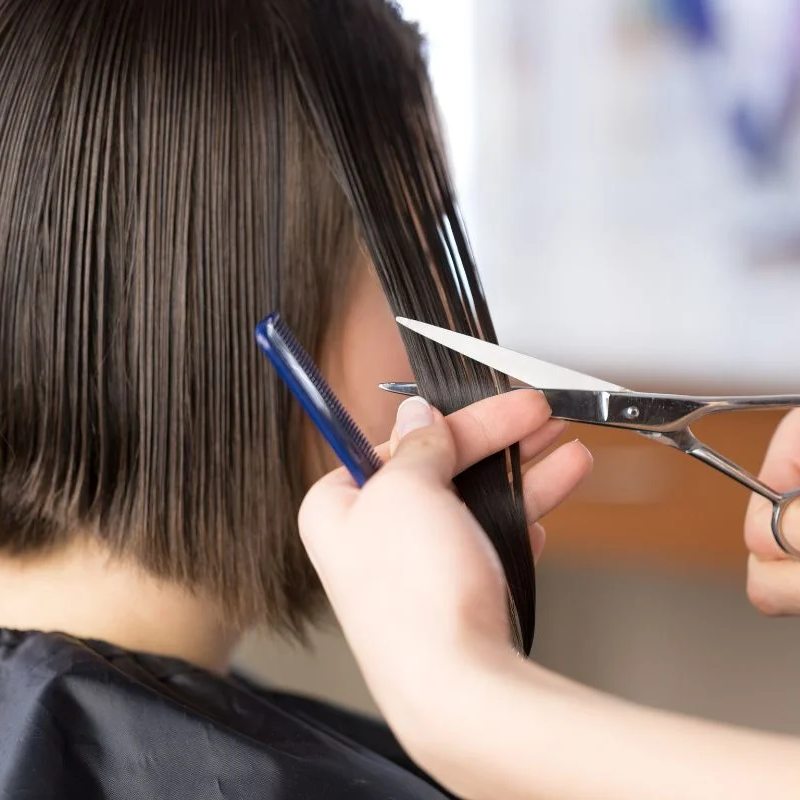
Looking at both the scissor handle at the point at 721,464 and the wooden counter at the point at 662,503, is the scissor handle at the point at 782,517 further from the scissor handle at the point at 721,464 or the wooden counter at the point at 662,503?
the wooden counter at the point at 662,503

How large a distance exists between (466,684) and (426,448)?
15 centimetres

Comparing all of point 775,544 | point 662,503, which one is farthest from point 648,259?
point 775,544

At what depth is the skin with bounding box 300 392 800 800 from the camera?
0.45 m

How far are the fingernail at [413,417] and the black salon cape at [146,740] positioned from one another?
0.33 meters

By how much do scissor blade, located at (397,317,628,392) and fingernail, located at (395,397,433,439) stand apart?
7 centimetres

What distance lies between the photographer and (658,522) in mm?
1926

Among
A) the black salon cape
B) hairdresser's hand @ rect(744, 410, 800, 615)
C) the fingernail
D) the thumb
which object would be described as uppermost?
the fingernail

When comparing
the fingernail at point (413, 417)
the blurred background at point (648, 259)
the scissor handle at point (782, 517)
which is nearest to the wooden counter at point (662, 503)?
the blurred background at point (648, 259)

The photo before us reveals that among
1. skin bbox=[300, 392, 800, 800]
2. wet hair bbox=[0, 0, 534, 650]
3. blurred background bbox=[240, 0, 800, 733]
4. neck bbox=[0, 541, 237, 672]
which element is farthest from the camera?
blurred background bbox=[240, 0, 800, 733]

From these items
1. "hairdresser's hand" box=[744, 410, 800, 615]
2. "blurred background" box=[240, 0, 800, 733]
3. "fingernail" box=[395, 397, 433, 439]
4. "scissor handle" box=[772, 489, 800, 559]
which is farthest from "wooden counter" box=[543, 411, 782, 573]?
"fingernail" box=[395, 397, 433, 439]

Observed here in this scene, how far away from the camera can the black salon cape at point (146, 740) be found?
2.58ft

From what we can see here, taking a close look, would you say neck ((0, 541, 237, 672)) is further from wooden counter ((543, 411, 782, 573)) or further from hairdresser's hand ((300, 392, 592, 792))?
wooden counter ((543, 411, 782, 573))

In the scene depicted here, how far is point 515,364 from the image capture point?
2.38 feet

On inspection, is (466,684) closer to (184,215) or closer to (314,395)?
(314,395)
